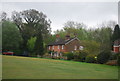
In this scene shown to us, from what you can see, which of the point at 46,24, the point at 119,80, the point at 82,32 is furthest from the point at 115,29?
the point at 119,80

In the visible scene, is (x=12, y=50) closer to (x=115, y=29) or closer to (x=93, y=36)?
(x=93, y=36)

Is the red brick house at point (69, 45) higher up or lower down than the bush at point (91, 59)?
higher up

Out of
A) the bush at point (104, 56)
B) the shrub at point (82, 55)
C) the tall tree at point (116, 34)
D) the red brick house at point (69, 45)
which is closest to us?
the bush at point (104, 56)

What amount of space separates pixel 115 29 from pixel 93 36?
28.9ft

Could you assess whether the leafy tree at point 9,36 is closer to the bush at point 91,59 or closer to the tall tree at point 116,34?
the bush at point 91,59

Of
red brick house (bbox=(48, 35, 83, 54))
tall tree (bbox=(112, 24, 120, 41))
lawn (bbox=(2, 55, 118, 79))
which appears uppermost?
tall tree (bbox=(112, 24, 120, 41))

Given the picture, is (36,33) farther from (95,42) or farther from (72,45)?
(95,42)

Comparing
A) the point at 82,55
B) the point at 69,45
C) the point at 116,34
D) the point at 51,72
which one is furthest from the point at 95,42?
the point at 51,72

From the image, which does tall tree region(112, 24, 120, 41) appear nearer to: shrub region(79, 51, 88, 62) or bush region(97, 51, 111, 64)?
shrub region(79, 51, 88, 62)

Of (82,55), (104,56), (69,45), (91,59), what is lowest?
(91,59)

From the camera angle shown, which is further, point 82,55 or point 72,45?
point 72,45

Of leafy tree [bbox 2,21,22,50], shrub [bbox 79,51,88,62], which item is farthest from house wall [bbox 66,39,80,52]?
shrub [bbox 79,51,88,62]

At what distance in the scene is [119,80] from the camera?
11.1 metres

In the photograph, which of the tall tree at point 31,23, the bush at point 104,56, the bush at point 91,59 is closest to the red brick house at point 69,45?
the tall tree at point 31,23
